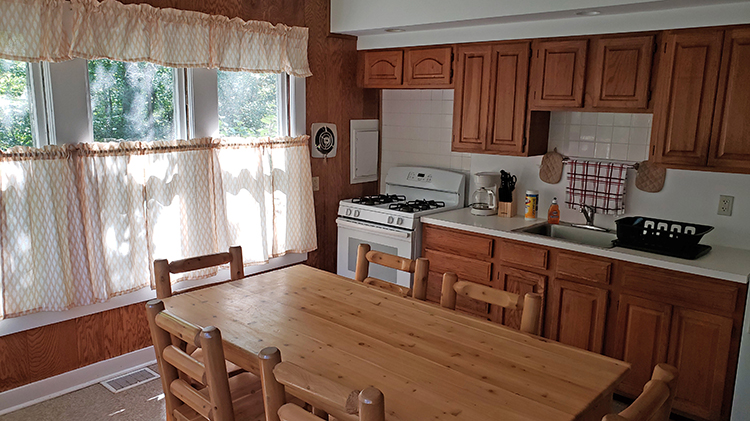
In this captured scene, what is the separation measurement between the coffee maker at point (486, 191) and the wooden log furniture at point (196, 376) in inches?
88.5

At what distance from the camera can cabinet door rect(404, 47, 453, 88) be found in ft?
12.8

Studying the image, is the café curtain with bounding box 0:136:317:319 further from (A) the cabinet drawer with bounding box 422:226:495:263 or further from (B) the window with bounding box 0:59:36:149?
(A) the cabinet drawer with bounding box 422:226:495:263

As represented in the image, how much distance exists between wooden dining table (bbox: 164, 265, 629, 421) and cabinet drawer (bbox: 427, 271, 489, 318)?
1.34m

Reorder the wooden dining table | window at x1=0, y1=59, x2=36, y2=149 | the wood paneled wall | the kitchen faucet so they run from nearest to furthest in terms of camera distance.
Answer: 1. the wooden dining table
2. window at x1=0, y1=59, x2=36, y2=149
3. the wood paneled wall
4. the kitchen faucet

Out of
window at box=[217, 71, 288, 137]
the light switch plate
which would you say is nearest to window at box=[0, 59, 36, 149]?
window at box=[217, 71, 288, 137]

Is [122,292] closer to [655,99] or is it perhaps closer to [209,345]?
[209,345]

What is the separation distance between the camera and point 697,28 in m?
2.88

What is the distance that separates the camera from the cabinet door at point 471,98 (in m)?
3.73

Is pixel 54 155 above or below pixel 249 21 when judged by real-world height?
below

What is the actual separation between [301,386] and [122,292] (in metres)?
2.28

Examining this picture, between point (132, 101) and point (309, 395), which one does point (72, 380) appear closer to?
point (132, 101)

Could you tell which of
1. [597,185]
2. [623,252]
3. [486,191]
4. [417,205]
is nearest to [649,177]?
[597,185]

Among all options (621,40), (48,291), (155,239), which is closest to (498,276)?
(621,40)

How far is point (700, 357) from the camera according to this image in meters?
2.83
